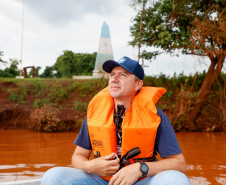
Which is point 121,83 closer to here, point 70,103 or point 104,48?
point 70,103

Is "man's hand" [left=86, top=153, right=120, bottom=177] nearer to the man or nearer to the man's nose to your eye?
the man

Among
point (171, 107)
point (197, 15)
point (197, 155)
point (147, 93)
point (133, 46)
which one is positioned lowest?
point (197, 155)

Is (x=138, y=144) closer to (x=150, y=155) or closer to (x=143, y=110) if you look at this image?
(x=150, y=155)

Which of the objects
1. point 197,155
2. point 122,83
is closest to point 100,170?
point 122,83

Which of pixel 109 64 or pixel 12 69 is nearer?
pixel 109 64

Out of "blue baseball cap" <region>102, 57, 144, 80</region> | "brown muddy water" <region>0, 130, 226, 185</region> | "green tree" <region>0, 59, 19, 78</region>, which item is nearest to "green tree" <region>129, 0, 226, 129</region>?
"brown muddy water" <region>0, 130, 226, 185</region>

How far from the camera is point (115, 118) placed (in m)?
2.22

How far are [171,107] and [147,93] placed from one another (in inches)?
297

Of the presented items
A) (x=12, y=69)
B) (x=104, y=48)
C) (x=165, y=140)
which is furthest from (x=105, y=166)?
(x=12, y=69)

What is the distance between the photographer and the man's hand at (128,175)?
1851mm

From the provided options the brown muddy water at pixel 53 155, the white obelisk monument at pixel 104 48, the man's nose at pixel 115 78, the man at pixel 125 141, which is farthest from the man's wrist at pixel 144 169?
the white obelisk monument at pixel 104 48

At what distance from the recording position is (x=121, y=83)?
2176 mm

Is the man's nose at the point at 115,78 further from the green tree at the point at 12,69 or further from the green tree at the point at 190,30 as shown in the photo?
the green tree at the point at 12,69

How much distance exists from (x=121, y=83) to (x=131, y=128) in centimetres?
39
